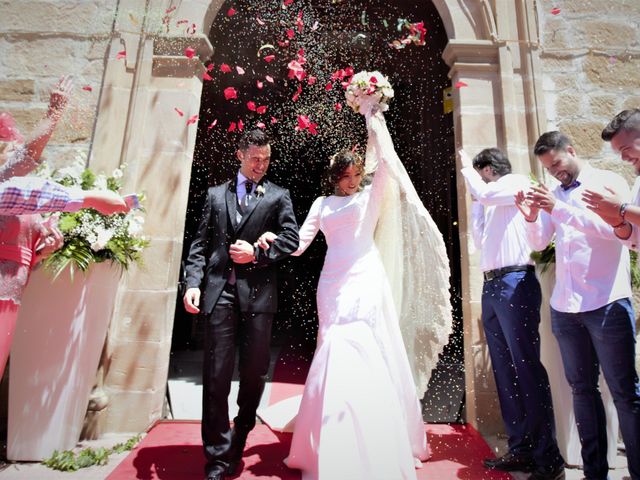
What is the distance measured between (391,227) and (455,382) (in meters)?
2.64

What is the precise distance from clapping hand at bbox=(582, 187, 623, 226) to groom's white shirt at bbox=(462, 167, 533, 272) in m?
0.75

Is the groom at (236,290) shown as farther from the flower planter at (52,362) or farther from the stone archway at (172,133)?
the stone archway at (172,133)

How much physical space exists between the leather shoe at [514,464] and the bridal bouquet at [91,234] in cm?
280

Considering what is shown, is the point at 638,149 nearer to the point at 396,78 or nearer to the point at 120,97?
the point at 120,97

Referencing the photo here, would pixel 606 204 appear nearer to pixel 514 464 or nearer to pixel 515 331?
pixel 515 331

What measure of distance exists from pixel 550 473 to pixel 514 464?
0.76 ft

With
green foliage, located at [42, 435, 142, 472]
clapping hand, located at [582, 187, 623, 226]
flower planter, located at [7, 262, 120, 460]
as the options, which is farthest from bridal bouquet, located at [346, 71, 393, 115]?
green foliage, located at [42, 435, 142, 472]

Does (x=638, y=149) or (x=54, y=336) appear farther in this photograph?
(x=54, y=336)

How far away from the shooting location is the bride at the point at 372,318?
1.96 meters

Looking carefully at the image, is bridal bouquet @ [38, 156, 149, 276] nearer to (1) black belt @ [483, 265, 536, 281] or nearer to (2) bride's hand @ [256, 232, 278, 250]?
(2) bride's hand @ [256, 232, 278, 250]

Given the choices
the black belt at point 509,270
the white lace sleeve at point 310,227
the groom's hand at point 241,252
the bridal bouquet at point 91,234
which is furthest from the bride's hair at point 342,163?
the bridal bouquet at point 91,234

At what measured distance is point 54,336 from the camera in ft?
8.41

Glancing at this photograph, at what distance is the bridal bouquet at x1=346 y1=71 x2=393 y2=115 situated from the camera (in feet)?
7.89

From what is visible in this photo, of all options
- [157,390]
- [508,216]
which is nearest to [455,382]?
[508,216]
